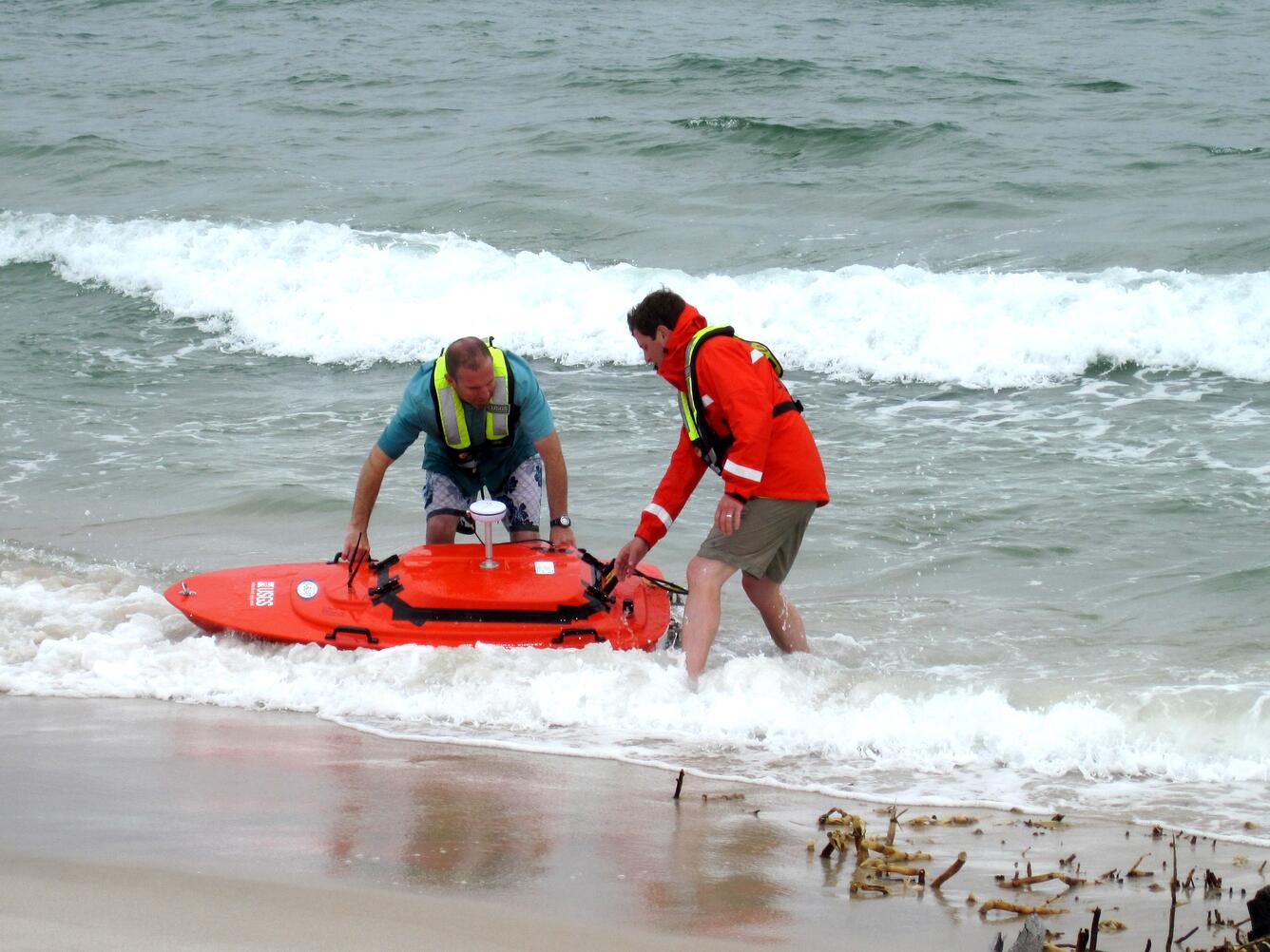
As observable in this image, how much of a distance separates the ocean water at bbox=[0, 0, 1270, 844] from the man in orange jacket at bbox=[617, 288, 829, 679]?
1.21 ft

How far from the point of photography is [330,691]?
5.21 m

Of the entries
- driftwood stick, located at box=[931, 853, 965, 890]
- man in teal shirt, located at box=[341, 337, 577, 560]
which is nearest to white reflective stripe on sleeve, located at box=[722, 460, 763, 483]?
man in teal shirt, located at box=[341, 337, 577, 560]

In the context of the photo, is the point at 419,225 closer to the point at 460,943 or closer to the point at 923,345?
the point at 923,345

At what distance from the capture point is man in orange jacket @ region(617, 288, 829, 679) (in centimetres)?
490

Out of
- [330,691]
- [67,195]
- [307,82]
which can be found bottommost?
[330,691]

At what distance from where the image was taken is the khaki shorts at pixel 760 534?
515cm

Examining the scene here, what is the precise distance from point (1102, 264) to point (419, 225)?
6686 mm

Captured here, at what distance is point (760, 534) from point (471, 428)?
137 centimetres

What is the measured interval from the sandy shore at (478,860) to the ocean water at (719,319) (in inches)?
19.0

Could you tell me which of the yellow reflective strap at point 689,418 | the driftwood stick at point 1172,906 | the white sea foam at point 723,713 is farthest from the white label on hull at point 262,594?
the driftwood stick at point 1172,906

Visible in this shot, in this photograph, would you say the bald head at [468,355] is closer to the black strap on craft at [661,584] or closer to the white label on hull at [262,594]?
the black strap on craft at [661,584]

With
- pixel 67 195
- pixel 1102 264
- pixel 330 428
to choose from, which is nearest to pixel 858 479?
pixel 330 428

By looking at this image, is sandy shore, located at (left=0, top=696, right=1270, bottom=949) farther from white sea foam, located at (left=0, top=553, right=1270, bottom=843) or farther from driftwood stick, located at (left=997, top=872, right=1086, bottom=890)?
white sea foam, located at (left=0, top=553, right=1270, bottom=843)

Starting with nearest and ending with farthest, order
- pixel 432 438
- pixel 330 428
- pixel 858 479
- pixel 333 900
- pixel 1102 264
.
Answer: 1. pixel 333 900
2. pixel 432 438
3. pixel 858 479
4. pixel 330 428
5. pixel 1102 264
